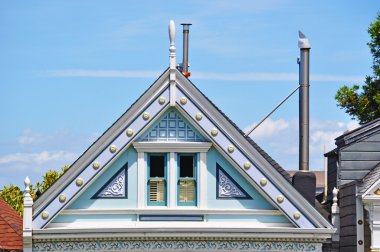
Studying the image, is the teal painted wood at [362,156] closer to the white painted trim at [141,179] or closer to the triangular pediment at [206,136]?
the triangular pediment at [206,136]

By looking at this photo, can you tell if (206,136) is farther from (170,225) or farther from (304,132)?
(304,132)

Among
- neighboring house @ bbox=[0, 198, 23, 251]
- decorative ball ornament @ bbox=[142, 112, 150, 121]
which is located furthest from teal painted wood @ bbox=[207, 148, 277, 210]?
neighboring house @ bbox=[0, 198, 23, 251]

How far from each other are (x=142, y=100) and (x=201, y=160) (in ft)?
6.98

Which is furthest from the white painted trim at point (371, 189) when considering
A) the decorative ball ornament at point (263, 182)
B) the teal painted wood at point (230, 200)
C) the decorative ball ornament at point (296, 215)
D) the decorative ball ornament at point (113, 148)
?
the decorative ball ornament at point (113, 148)

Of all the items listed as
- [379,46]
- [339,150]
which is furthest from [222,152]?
[379,46]

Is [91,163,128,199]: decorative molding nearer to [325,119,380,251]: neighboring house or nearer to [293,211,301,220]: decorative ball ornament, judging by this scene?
[293,211,301,220]: decorative ball ornament

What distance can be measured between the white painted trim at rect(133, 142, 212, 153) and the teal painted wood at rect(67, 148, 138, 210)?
277mm

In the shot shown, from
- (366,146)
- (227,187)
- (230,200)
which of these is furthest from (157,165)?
(366,146)

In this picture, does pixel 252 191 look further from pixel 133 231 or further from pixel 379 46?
pixel 379 46

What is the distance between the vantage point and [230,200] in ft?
101

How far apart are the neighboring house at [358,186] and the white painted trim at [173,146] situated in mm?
4380

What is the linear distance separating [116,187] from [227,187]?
9.09ft

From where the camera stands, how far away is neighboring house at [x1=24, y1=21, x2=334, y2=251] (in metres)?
30.2

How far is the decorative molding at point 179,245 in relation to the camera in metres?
30.4
